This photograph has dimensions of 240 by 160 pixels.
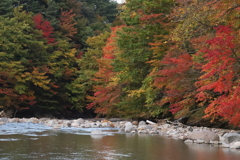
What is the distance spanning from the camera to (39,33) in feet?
96.5

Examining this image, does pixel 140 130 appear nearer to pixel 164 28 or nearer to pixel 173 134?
pixel 173 134

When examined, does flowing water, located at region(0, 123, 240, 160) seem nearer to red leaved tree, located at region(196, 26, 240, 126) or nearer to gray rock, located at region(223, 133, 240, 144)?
gray rock, located at region(223, 133, 240, 144)

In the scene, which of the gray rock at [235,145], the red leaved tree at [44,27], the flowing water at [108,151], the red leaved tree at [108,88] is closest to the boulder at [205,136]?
the flowing water at [108,151]

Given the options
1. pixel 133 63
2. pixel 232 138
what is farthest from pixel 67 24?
pixel 232 138

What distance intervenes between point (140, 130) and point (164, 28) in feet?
19.2

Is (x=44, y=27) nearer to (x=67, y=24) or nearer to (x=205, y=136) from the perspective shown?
(x=67, y=24)

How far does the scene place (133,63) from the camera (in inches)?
750

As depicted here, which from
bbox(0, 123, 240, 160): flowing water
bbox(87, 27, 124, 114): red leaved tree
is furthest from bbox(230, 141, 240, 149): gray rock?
bbox(87, 27, 124, 114): red leaved tree

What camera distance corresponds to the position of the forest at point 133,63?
381 inches

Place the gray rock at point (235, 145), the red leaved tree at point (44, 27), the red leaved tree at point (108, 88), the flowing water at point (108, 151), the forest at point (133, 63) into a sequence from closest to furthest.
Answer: the flowing water at point (108, 151) < the gray rock at point (235, 145) < the forest at point (133, 63) < the red leaved tree at point (108, 88) < the red leaved tree at point (44, 27)

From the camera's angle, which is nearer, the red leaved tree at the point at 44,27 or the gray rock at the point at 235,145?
the gray rock at the point at 235,145

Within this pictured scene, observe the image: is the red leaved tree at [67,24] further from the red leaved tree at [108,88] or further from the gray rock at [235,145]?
the gray rock at [235,145]

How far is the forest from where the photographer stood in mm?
9688

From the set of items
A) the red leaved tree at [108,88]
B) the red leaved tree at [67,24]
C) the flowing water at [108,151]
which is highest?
the red leaved tree at [67,24]
